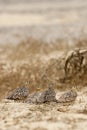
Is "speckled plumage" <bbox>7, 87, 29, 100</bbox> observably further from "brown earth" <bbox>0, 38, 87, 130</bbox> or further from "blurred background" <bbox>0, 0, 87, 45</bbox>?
"blurred background" <bbox>0, 0, 87, 45</bbox>

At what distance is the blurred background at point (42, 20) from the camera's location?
15.3 m

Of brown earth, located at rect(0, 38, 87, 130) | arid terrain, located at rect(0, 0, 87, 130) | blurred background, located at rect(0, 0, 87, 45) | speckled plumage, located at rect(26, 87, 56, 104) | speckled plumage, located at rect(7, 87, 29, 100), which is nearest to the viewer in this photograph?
brown earth, located at rect(0, 38, 87, 130)

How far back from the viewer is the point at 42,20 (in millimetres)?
19000

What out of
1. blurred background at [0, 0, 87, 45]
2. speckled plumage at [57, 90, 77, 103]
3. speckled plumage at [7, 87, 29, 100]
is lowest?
speckled plumage at [57, 90, 77, 103]

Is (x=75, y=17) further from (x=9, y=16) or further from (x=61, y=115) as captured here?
(x=61, y=115)

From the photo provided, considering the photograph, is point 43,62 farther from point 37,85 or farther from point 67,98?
point 67,98

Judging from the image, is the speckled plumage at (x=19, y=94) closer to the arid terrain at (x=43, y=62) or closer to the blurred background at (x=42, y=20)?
the arid terrain at (x=43, y=62)

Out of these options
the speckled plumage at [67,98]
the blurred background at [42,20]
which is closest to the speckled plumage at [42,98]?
the speckled plumage at [67,98]

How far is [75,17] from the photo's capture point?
18984mm

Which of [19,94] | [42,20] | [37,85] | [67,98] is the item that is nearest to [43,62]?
[37,85]

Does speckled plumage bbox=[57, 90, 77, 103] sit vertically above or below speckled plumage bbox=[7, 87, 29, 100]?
below

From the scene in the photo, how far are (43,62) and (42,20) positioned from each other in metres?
8.65

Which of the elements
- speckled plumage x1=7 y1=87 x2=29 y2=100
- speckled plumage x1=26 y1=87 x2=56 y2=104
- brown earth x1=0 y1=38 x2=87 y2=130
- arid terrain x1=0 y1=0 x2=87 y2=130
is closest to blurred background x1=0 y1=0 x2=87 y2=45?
arid terrain x1=0 y1=0 x2=87 y2=130

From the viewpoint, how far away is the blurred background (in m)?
15.3
